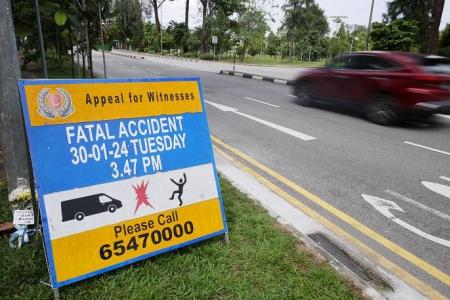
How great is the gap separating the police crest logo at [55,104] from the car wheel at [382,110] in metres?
8.09

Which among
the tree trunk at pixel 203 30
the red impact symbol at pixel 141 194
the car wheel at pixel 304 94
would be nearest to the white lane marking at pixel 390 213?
the red impact symbol at pixel 141 194

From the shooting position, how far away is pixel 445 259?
3420 millimetres

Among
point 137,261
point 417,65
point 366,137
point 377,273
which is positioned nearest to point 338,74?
point 417,65

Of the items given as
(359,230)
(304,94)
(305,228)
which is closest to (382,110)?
(304,94)

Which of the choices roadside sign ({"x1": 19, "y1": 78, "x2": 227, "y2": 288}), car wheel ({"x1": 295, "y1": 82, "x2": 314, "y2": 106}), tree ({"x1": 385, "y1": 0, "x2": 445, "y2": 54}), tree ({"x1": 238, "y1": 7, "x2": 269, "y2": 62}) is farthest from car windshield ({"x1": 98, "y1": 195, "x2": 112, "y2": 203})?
tree ({"x1": 238, "y1": 7, "x2": 269, "y2": 62})

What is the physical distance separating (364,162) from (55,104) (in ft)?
16.7

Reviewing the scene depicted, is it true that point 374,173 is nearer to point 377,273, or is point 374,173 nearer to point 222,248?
point 377,273

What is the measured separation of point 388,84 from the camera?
28.6 ft

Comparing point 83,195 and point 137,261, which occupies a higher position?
point 83,195

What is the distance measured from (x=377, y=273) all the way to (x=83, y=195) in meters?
2.43

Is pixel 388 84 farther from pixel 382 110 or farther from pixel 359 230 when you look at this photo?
pixel 359 230

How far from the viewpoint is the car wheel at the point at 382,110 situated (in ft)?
29.0

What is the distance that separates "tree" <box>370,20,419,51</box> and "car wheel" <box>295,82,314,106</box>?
28.8m

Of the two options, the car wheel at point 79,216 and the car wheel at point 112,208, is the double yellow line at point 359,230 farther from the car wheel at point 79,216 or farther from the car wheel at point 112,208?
the car wheel at point 79,216
